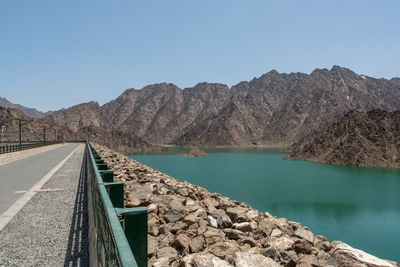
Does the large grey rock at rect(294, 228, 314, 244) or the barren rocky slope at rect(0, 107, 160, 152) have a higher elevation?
the barren rocky slope at rect(0, 107, 160, 152)

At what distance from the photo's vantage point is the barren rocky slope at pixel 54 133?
4402 inches

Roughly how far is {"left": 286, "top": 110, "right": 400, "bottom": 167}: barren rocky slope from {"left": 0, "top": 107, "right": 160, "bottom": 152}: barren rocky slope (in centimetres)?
8082

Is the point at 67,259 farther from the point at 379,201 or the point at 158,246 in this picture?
the point at 379,201

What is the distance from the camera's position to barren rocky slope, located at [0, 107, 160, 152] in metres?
112

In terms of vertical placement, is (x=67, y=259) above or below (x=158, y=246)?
above

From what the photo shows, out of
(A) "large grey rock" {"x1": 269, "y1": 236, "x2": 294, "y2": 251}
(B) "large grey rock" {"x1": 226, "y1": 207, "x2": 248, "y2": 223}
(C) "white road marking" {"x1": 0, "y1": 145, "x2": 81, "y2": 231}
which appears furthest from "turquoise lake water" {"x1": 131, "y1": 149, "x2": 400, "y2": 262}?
(C) "white road marking" {"x1": 0, "y1": 145, "x2": 81, "y2": 231}

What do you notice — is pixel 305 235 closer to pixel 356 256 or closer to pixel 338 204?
pixel 356 256

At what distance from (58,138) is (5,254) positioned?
13076 centimetres

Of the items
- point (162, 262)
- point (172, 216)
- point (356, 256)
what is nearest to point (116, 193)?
point (162, 262)

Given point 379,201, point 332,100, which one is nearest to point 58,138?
point 379,201

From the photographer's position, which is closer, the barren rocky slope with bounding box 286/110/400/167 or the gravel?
the gravel

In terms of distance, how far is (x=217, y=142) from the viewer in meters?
194

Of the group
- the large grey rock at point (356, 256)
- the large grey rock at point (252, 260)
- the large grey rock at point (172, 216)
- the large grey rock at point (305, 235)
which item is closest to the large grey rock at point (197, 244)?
the large grey rock at point (252, 260)

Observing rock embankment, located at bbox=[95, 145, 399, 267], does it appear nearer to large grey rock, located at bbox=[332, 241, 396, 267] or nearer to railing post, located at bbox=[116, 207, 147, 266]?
large grey rock, located at bbox=[332, 241, 396, 267]
